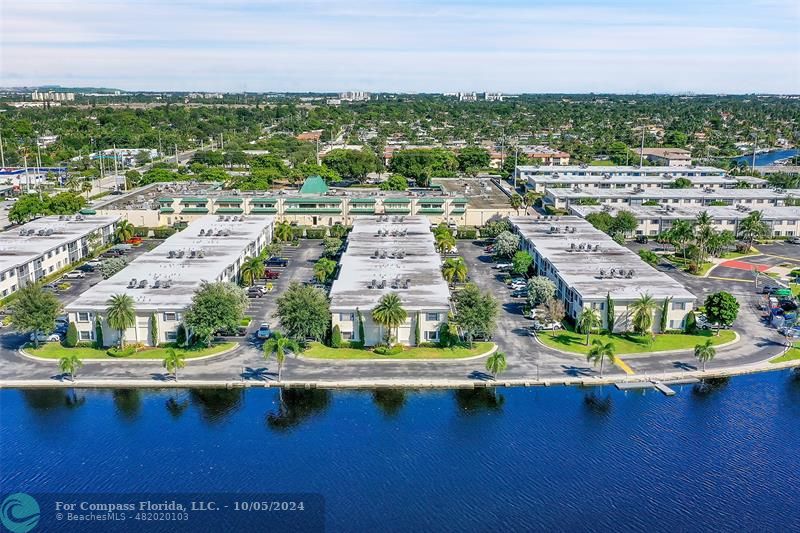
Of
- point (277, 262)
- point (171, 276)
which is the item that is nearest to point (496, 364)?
point (171, 276)

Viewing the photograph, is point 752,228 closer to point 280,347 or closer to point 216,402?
point 280,347

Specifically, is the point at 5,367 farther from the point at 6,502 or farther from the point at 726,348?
the point at 726,348

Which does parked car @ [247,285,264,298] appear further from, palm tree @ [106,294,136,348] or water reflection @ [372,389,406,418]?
water reflection @ [372,389,406,418]

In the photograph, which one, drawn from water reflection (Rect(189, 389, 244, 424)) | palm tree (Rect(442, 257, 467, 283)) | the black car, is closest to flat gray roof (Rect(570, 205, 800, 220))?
palm tree (Rect(442, 257, 467, 283))

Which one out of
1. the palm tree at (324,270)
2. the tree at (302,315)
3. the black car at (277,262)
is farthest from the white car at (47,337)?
the black car at (277,262)

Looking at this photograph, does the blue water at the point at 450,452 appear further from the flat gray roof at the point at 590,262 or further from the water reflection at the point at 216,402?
the flat gray roof at the point at 590,262

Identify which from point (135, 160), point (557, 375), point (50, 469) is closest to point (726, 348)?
point (557, 375)
